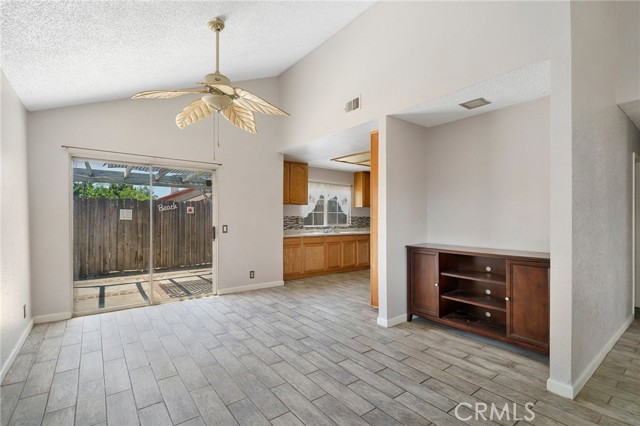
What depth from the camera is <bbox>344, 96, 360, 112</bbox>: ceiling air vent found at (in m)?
3.94

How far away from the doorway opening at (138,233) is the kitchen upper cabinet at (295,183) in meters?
1.64

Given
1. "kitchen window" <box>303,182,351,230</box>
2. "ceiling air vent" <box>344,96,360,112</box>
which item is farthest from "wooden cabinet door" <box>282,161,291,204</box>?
"ceiling air vent" <box>344,96,360,112</box>

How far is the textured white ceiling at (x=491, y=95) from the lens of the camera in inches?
101

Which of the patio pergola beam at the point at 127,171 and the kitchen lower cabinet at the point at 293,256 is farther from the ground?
the patio pergola beam at the point at 127,171

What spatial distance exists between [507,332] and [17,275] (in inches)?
191

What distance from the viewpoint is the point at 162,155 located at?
451 cm

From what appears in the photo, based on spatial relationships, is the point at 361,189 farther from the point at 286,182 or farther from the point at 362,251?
the point at 286,182

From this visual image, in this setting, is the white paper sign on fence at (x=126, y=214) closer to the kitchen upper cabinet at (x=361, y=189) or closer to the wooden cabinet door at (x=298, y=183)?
the wooden cabinet door at (x=298, y=183)

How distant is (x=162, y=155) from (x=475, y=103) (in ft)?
13.9

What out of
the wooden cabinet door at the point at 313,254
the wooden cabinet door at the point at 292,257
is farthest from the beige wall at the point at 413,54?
the wooden cabinet door at the point at 313,254

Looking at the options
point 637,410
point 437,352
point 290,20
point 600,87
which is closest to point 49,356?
point 437,352

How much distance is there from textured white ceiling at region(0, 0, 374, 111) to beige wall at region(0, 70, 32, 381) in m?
0.32

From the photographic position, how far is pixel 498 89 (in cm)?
285

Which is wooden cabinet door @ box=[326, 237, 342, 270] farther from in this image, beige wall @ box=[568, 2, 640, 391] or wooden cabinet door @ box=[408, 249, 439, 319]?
beige wall @ box=[568, 2, 640, 391]
